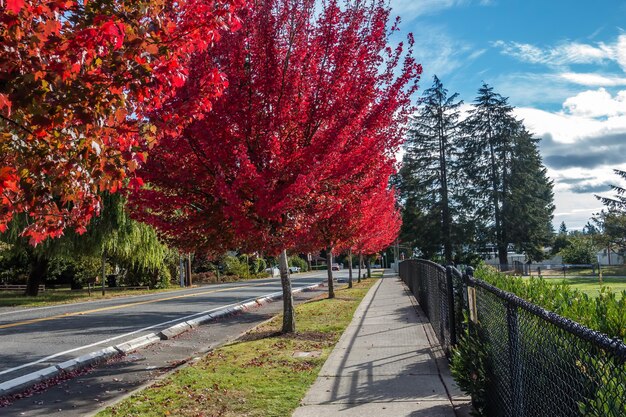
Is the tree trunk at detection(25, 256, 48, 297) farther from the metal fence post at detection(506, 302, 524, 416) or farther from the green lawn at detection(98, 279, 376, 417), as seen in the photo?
the metal fence post at detection(506, 302, 524, 416)

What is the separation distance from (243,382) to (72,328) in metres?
7.89

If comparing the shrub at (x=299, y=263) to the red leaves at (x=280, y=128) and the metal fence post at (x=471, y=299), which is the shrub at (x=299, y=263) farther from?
the metal fence post at (x=471, y=299)

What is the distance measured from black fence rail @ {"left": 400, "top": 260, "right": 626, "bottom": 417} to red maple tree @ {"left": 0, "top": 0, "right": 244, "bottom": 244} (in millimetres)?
2816

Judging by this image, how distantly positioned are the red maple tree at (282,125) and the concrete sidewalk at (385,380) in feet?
7.93

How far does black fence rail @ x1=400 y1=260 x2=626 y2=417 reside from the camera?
2252 mm

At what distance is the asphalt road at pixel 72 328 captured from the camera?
9.44 metres

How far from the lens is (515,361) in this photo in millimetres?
3547

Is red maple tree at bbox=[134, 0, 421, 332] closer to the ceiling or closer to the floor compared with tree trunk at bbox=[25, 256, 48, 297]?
closer to the ceiling

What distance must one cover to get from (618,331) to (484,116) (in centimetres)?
5579

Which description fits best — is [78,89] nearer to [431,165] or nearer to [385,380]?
[385,380]

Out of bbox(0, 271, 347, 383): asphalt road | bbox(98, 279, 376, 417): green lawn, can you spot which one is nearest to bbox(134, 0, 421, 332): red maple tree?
bbox(98, 279, 376, 417): green lawn

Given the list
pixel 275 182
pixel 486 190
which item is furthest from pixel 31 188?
pixel 486 190

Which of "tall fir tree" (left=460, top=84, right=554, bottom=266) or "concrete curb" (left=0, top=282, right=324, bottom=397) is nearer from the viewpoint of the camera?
"concrete curb" (left=0, top=282, right=324, bottom=397)

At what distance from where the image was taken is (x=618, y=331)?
153 inches
